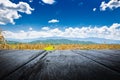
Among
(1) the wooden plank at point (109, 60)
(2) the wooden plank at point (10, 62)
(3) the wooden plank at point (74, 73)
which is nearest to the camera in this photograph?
(3) the wooden plank at point (74, 73)

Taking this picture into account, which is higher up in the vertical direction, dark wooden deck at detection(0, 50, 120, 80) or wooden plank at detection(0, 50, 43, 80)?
dark wooden deck at detection(0, 50, 120, 80)

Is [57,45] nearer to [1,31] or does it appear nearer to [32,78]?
[1,31]

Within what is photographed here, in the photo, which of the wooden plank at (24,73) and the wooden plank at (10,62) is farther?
the wooden plank at (10,62)

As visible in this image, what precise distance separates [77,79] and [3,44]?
29.4 ft

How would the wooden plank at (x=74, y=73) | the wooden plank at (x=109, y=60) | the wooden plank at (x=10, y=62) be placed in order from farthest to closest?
the wooden plank at (x=109, y=60)
the wooden plank at (x=10, y=62)
the wooden plank at (x=74, y=73)

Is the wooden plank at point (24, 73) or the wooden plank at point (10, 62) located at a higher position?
the wooden plank at point (24, 73)

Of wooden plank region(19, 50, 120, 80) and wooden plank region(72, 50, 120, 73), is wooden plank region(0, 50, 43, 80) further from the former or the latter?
wooden plank region(72, 50, 120, 73)

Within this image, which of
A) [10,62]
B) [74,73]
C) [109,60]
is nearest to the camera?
[74,73]

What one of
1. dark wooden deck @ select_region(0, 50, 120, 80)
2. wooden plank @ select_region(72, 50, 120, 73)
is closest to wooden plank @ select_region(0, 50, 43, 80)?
dark wooden deck @ select_region(0, 50, 120, 80)

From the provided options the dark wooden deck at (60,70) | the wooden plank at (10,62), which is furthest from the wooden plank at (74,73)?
the wooden plank at (10,62)

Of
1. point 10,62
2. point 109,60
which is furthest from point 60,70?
point 109,60

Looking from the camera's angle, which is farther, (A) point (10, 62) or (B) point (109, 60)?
(B) point (109, 60)

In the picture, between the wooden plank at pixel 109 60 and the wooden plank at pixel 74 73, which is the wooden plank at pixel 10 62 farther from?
the wooden plank at pixel 109 60

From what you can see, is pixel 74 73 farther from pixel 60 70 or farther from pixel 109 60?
pixel 109 60
